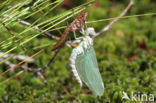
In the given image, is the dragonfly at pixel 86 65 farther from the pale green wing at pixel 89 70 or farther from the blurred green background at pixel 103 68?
the blurred green background at pixel 103 68

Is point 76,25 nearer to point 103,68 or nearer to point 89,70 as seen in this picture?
point 89,70

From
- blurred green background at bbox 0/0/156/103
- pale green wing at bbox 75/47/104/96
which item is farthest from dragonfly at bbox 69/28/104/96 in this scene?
blurred green background at bbox 0/0/156/103

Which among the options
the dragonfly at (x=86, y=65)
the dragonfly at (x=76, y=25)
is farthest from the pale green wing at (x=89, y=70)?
the dragonfly at (x=76, y=25)

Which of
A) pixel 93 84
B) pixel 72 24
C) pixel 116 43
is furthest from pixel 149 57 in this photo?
pixel 72 24

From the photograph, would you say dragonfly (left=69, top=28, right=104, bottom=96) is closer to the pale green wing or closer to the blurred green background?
the pale green wing

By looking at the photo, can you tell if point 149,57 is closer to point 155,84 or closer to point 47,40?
point 155,84

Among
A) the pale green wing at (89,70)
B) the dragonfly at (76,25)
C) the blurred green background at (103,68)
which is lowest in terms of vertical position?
the blurred green background at (103,68)
